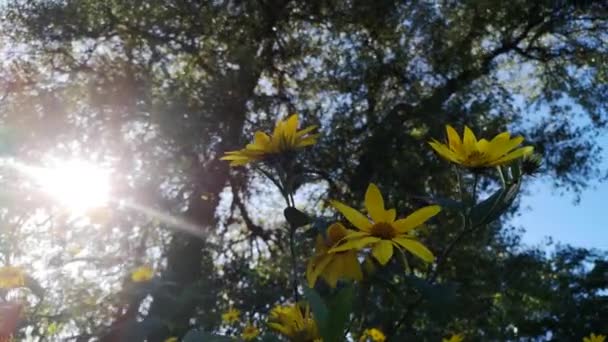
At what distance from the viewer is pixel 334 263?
0.68 metres

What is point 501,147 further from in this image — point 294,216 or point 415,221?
A: point 294,216

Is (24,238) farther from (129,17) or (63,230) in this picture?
(129,17)

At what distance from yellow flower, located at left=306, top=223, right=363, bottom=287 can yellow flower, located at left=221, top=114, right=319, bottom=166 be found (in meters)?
0.15

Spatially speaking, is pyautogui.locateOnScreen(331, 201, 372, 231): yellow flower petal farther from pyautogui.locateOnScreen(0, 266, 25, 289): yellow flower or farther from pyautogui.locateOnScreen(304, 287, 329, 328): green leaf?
pyautogui.locateOnScreen(0, 266, 25, 289): yellow flower

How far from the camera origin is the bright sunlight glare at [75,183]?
13.6 ft

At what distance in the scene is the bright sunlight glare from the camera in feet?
13.6

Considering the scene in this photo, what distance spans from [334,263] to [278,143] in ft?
0.59

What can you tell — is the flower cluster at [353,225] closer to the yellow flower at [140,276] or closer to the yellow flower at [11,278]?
the yellow flower at [11,278]

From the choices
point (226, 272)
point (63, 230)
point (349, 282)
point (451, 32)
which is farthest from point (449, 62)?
point (349, 282)

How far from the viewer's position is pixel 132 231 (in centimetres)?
549

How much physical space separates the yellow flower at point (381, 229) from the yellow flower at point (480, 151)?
86mm

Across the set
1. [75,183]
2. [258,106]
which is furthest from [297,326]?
[258,106]

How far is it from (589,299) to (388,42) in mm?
2672

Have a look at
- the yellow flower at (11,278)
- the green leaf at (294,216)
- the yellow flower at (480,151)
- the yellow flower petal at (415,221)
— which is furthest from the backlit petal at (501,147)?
the yellow flower at (11,278)
